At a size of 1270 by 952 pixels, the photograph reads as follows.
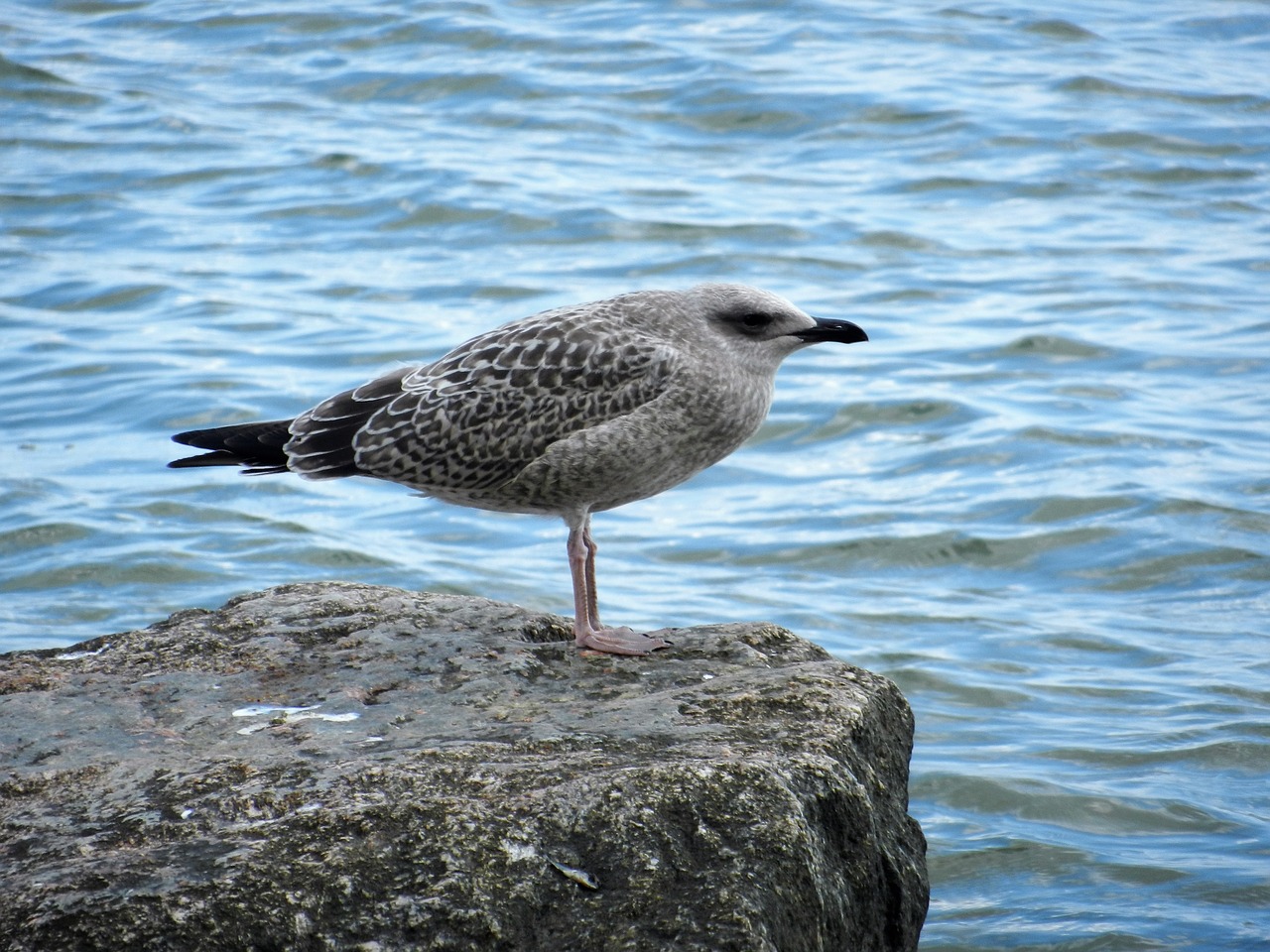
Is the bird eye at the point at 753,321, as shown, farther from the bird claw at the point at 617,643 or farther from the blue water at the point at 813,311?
the blue water at the point at 813,311

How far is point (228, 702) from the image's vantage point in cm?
452

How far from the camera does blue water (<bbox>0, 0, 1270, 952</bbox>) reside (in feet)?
25.9

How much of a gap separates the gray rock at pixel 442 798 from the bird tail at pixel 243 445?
2.54ft

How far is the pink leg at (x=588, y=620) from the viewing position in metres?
5.16

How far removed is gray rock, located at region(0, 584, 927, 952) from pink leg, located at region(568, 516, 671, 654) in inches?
3.2

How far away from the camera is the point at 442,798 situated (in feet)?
12.4

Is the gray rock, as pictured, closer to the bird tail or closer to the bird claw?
the bird claw

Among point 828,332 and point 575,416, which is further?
point 828,332

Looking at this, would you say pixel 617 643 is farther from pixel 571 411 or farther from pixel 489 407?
pixel 489 407

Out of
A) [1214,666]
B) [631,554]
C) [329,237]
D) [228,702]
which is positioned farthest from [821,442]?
[228,702]

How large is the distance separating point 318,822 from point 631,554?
6210 millimetres

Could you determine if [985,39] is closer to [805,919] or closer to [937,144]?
[937,144]

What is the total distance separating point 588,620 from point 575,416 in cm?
72

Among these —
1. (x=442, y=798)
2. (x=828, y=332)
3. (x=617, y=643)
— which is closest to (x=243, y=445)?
(x=617, y=643)
